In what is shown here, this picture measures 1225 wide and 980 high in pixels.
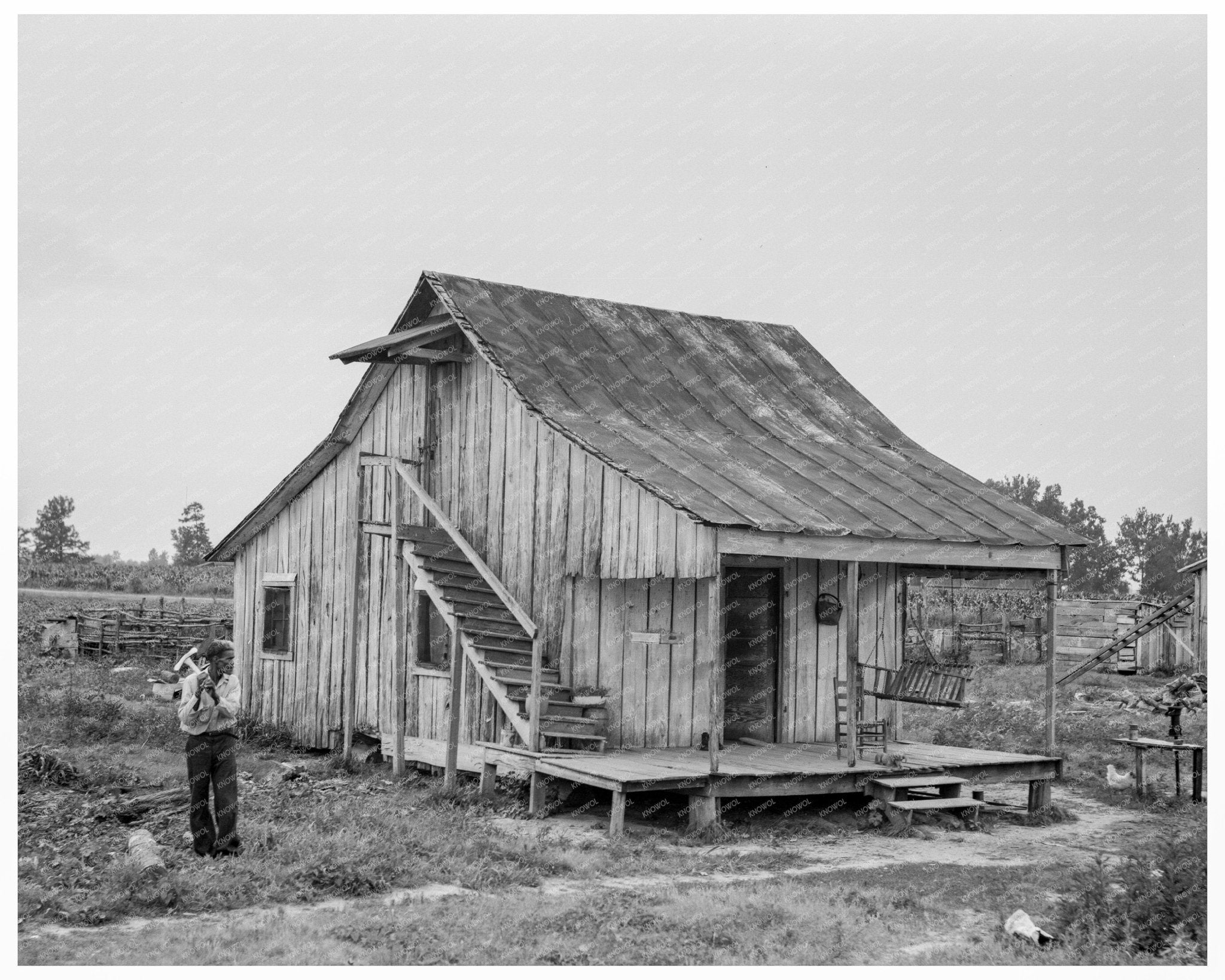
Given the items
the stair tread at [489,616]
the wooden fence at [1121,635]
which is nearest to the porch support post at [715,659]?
the stair tread at [489,616]

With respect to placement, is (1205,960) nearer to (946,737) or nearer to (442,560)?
(442,560)

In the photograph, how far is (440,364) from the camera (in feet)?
59.0

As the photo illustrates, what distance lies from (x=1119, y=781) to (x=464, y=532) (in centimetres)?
836

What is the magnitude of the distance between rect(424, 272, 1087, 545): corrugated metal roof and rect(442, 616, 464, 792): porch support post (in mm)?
2728

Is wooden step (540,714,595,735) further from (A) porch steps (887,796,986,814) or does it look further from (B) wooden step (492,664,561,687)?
(A) porch steps (887,796,986,814)

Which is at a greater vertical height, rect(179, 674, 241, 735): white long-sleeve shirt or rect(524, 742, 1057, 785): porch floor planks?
rect(179, 674, 241, 735): white long-sleeve shirt

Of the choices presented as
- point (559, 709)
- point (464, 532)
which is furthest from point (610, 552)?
point (464, 532)

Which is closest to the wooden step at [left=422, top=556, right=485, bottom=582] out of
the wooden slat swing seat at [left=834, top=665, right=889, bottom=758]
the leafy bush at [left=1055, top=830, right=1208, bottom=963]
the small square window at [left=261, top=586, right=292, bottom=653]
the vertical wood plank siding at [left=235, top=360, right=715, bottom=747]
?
the vertical wood plank siding at [left=235, top=360, right=715, bottom=747]

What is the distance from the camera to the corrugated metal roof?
1495 cm

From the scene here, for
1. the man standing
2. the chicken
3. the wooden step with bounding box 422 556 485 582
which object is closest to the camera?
the man standing

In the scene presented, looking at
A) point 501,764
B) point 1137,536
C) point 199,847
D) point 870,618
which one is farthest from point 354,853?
point 1137,536

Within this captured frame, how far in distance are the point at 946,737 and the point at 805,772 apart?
6.90 meters

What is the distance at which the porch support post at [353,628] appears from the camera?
1850cm

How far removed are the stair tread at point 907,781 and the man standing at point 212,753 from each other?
6.62 m
